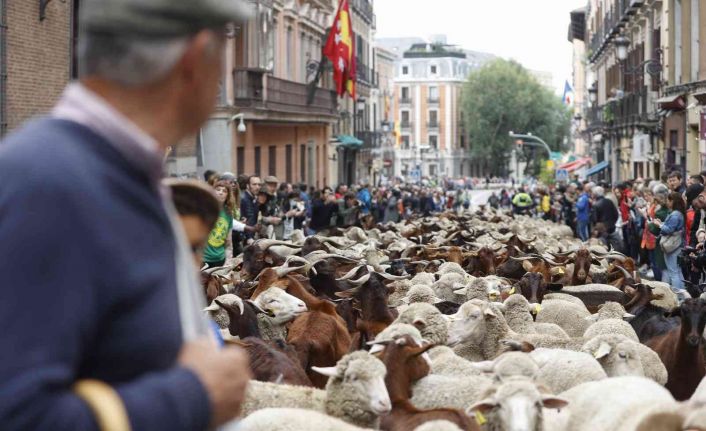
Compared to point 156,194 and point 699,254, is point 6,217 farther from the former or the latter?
point 699,254

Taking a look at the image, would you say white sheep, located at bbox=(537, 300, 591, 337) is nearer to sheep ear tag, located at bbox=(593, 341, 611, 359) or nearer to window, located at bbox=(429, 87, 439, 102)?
sheep ear tag, located at bbox=(593, 341, 611, 359)

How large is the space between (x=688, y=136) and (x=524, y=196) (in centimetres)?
1227

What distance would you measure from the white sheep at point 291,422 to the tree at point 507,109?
100143 mm

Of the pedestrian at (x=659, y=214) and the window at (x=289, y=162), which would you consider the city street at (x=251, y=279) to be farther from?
the window at (x=289, y=162)

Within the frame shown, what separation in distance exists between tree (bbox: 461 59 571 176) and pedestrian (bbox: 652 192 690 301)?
88.0 meters

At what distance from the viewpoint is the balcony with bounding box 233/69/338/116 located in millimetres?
31094

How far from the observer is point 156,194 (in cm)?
220

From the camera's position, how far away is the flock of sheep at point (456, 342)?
582cm

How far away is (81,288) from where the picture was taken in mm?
1984

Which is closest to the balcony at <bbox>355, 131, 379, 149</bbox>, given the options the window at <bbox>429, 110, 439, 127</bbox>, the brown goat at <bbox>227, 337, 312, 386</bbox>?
the brown goat at <bbox>227, 337, 312, 386</bbox>

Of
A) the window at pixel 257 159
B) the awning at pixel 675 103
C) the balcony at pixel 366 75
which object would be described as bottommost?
the window at pixel 257 159

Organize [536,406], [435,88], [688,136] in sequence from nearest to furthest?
[536,406] < [688,136] < [435,88]

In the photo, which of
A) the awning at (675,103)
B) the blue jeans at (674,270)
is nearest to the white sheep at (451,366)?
the blue jeans at (674,270)

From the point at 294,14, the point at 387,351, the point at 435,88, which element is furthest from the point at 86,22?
the point at 435,88
